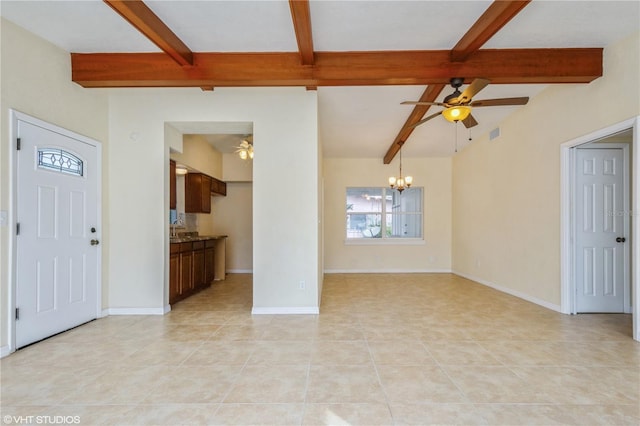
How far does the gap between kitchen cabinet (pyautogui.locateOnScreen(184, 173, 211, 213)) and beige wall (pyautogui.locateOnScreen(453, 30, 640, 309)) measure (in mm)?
5465

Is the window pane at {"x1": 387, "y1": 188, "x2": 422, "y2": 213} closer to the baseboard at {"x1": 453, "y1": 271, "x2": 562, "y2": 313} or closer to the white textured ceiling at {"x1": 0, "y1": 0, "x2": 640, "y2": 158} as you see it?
the baseboard at {"x1": 453, "y1": 271, "x2": 562, "y2": 313}

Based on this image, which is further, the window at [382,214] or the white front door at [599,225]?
the window at [382,214]

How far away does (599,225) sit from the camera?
158 inches

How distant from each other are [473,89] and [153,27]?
2985 mm

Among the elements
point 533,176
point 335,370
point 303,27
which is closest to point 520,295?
point 533,176

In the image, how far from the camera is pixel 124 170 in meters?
4.04

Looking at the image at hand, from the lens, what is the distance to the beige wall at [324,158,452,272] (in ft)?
25.0

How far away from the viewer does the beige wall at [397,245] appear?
7629 mm

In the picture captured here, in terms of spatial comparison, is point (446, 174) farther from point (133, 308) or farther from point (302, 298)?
point (133, 308)

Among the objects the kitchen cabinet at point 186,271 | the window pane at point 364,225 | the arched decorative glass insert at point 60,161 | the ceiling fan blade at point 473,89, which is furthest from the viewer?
the window pane at point 364,225

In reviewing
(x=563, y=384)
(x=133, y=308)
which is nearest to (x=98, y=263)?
(x=133, y=308)

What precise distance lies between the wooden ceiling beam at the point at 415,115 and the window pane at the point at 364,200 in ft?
3.15

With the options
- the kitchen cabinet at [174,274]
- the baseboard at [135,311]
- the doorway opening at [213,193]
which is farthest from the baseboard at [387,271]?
the baseboard at [135,311]

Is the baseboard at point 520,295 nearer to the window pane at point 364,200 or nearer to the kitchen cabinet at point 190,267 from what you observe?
the window pane at point 364,200
